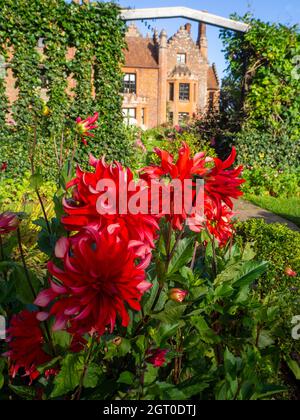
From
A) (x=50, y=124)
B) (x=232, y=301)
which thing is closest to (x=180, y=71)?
(x=50, y=124)

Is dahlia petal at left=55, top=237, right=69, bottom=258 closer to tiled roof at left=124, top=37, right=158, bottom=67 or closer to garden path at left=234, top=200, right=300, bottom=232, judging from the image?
garden path at left=234, top=200, right=300, bottom=232

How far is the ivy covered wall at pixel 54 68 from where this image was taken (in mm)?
7371

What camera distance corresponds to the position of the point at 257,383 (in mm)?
1258

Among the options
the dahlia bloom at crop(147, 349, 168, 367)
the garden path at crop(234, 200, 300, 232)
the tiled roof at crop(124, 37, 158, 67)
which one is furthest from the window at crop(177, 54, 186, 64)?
the dahlia bloom at crop(147, 349, 168, 367)

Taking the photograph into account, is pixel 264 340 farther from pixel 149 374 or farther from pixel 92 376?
pixel 92 376

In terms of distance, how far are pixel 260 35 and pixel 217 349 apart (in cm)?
891

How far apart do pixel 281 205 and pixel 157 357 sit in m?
6.77

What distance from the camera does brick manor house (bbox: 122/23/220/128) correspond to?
2872 cm

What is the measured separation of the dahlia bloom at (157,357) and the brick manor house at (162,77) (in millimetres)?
27050

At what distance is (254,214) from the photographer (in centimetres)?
677

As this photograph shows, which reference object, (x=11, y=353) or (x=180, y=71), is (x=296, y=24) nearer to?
(x=11, y=353)

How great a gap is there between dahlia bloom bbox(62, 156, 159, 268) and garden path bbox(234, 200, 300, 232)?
5.19 m

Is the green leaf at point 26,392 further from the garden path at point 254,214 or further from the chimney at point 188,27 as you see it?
the chimney at point 188,27

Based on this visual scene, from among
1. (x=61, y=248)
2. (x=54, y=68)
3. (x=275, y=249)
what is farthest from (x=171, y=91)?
(x=61, y=248)
